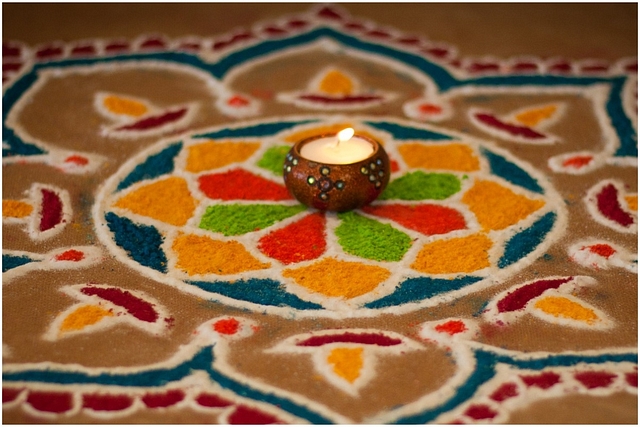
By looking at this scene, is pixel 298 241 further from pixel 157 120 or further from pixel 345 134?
pixel 157 120

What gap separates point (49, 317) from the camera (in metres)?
0.89

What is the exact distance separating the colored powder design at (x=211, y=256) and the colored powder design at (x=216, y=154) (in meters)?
0.20

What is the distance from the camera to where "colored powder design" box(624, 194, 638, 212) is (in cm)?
111

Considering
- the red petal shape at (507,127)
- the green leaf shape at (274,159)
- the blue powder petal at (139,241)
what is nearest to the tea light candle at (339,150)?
the green leaf shape at (274,159)

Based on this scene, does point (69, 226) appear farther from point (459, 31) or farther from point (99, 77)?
point (459, 31)

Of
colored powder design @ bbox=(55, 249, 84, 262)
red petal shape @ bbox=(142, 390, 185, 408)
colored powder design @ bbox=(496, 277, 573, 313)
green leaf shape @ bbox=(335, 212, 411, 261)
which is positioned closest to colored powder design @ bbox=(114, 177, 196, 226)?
colored powder design @ bbox=(55, 249, 84, 262)

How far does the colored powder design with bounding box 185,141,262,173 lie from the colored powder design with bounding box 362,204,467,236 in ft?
0.83

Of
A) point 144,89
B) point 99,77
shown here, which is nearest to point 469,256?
point 144,89

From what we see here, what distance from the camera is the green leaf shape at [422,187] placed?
1140 mm

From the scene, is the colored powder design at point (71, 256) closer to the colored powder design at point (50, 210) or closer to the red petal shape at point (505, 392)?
the colored powder design at point (50, 210)

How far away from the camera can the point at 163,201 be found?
1.12 m

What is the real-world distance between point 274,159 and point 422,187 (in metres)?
0.25

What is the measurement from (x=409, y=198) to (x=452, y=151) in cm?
17

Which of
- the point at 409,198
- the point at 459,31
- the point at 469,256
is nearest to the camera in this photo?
the point at 469,256
